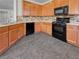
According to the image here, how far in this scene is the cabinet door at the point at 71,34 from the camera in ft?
14.5

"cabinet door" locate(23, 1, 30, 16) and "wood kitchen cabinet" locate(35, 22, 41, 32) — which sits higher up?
"cabinet door" locate(23, 1, 30, 16)

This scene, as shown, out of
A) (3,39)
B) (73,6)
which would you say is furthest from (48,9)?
(3,39)

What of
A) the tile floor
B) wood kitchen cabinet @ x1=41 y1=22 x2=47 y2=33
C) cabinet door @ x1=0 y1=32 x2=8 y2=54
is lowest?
the tile floor

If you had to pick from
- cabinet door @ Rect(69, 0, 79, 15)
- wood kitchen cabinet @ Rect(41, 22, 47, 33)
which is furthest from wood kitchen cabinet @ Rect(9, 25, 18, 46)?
wood kitchen cabinet @ Rect(41, 22, 47, 33)

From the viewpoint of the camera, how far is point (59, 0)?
20.3 feet

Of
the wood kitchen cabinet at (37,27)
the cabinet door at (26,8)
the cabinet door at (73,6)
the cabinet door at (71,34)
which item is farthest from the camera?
the wood kitchen cabinet at (37,27)

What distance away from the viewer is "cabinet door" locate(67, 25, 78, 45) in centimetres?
442

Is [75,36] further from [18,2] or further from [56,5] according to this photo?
[18,2]

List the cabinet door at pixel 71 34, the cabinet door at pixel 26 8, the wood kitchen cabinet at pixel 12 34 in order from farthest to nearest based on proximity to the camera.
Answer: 1. the cabinet door at pixel 26 8
2. the cabinet door at pixel 71 34
3. the wood kitchen cabinet at pixel 12 34

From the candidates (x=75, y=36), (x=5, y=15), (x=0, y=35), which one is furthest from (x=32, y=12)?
(x=0, y=35)

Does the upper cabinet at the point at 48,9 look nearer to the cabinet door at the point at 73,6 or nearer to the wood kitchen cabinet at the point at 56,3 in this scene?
the wood kitchen cabinet at the point at 56,3

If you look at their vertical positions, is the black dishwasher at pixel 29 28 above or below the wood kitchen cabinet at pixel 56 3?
below

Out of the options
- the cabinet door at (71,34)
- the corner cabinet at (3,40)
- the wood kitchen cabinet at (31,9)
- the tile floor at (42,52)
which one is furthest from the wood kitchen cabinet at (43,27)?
the corner cabinet at (3,40)

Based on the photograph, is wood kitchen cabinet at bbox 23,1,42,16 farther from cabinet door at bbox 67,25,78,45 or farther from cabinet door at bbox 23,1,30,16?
cabinet door at bbox 67,25,78,45
